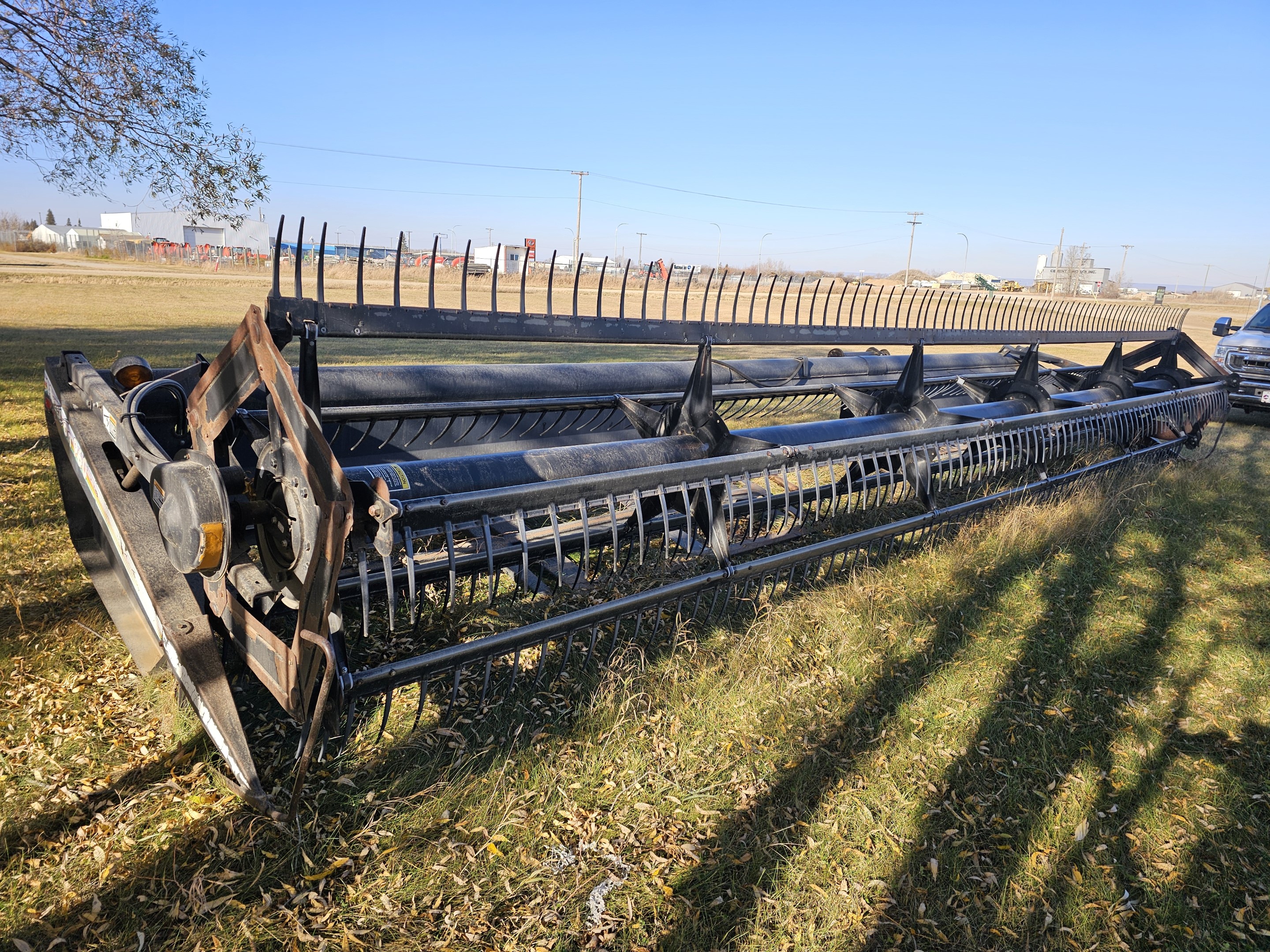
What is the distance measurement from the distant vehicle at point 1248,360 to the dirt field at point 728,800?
8243 mm

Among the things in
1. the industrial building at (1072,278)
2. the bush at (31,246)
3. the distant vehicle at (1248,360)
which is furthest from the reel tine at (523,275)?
the bush at (31,246)

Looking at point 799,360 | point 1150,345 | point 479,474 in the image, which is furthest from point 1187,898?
point 1150,345

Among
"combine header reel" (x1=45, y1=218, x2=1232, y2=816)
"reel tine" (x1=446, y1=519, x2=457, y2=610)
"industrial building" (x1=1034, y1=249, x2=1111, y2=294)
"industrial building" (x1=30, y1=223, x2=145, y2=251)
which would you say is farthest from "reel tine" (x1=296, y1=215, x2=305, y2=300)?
"industrial building" (x1=30, y1=223, x2=145, y2=251)

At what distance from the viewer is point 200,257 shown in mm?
39625

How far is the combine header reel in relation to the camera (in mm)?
1979

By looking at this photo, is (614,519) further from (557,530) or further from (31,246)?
(31,246)

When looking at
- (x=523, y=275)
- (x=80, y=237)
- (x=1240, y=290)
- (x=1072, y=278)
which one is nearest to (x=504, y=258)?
(x=523, y=275)

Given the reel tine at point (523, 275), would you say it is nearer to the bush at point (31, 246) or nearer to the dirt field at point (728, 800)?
the dirt field at point (728, 800)

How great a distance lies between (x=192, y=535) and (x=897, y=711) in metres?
2.69

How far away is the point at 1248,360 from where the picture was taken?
10.3 m

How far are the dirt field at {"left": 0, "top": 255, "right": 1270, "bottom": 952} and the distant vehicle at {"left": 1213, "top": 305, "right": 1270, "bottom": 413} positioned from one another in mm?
8243

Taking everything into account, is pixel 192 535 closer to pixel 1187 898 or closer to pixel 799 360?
pixel 1187 898

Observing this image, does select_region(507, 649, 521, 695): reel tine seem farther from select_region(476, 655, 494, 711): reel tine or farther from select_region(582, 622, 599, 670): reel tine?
select_region(582, 622, 599, 670): reel tine

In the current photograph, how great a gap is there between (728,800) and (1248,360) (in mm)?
11499
